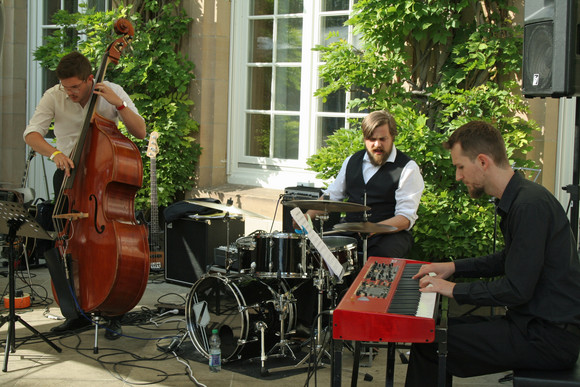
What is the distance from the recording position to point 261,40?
734 centimetres

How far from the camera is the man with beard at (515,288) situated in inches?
104

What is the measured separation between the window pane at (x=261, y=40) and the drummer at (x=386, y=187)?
2.83 meters

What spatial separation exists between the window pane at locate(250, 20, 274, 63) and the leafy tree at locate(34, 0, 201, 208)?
67 centimetres

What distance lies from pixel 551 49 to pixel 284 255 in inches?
74.2

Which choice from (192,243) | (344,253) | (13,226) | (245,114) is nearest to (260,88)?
(245,114)

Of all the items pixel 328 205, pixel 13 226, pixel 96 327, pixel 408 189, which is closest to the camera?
pixel 328 205

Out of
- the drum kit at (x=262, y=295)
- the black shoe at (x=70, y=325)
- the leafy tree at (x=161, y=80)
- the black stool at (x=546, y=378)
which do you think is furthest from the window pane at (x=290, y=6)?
the black stool at (x=546, y=378)

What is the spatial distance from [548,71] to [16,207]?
2936 millimetres

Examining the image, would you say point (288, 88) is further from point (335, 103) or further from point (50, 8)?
point (50, 8)

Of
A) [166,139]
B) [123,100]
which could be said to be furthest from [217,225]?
[123,100]

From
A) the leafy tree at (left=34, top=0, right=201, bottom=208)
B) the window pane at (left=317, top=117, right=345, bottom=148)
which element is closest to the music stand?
the leafy tree at (left=34, top=0, right=201, bottom=208)

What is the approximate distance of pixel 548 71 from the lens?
11.3 ft

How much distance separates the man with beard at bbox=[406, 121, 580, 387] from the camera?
2.65 meters

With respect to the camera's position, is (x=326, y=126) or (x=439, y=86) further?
(x=326, y=126)
